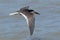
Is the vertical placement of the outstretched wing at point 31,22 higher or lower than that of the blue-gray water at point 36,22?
higher

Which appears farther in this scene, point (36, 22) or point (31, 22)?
point (36, 22)

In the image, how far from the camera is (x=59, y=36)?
31.1 feet

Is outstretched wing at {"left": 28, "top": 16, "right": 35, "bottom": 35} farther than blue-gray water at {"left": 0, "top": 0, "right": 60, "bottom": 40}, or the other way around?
blue-gray water at {"left": 0, "top": 0, "right": 60, "bottom": 40}

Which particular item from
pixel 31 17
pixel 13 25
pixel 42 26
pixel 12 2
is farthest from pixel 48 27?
pixel 12 2

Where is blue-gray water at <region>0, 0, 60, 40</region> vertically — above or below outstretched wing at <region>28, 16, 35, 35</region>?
below

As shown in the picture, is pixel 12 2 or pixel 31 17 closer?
pixel 31 17

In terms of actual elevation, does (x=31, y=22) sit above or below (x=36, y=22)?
above

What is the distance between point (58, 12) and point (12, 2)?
5.34ft

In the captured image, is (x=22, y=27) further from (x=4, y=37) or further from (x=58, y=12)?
(x=58, y=12)

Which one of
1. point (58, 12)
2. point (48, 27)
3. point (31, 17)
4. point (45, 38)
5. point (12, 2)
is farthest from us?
point (12, 2)

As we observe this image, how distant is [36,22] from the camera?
402 inches

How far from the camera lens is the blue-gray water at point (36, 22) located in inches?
372

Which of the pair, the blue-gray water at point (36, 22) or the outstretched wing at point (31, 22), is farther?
the blue-gray water at point (36, 22)

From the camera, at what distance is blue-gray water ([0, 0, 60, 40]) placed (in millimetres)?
9461
